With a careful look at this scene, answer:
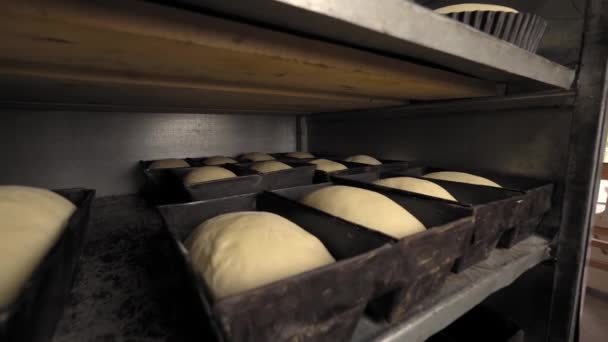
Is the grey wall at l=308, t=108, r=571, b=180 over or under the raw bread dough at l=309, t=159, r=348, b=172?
over

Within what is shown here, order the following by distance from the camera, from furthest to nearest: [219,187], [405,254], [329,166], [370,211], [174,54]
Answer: [329,166] < [219,187] < [370,211] < [174,54] < [405,254]

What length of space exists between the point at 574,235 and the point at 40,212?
150cm

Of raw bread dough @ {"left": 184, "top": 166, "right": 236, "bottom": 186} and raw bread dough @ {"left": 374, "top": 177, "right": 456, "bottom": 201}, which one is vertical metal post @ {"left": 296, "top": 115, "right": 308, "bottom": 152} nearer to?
raw bread dough @ {"left": 184, "top": 166, "right": 236, "bottom": 186}

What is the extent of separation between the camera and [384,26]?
0.51 m

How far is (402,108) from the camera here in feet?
5.01

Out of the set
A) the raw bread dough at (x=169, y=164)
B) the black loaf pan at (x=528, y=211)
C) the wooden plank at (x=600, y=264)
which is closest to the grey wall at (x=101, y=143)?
the raw bread dough at (x=169, y=164)

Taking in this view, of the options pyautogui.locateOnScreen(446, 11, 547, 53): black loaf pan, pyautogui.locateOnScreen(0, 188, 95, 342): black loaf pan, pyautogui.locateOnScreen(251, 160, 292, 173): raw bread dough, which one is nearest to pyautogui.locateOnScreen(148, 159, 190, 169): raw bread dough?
pyautogui.locateOnScreen(251, 160, 292, 173): raw bread dough

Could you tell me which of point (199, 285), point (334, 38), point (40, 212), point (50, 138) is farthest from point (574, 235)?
point (50, 138)

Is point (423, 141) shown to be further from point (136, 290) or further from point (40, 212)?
point (40, 212)

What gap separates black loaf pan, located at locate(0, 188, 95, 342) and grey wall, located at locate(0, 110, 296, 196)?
108 cm

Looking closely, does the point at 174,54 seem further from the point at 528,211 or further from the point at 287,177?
the point at 528,211

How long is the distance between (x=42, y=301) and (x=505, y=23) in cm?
119

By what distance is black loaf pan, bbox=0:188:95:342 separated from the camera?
0.91ft

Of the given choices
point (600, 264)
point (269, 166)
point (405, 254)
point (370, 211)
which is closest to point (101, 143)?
point (269, 166)
